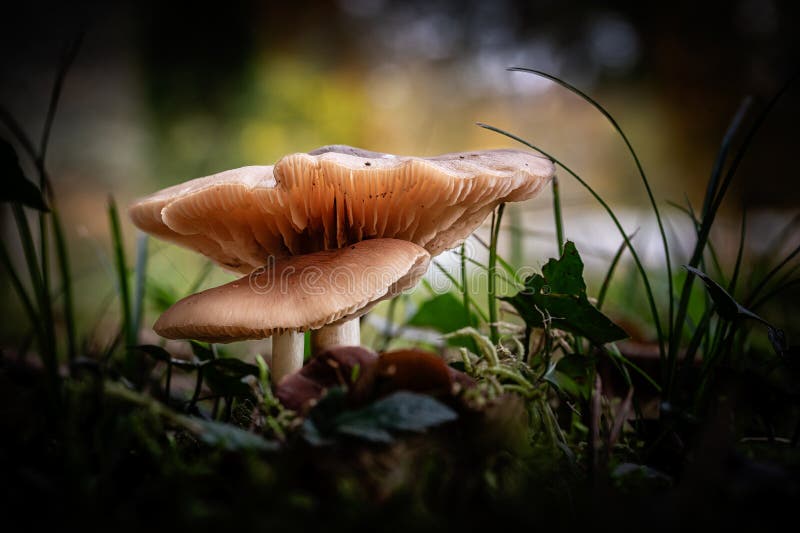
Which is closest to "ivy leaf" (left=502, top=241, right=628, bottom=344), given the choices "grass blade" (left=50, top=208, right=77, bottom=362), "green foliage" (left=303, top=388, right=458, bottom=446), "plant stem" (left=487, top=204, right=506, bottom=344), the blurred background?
"plant stem" (left=487, top=204, right=506, bottom=344)

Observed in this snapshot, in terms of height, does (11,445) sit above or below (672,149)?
below

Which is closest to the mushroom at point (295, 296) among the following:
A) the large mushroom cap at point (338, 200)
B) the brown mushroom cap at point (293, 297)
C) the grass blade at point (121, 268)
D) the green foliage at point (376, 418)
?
the brown mushroom cap at point (293, 297)

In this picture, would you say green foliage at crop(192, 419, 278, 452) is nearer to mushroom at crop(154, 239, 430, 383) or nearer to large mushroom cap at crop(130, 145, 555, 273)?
mushroom at crop(154, 239, 430, 383)

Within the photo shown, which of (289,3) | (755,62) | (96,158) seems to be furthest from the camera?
(289,3)

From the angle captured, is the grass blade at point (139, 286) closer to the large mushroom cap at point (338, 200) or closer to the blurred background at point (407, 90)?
the large mushroom cap at point (338, 200)

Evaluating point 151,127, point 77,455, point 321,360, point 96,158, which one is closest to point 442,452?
point 321,360

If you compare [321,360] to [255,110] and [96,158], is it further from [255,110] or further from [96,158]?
[255,110]
